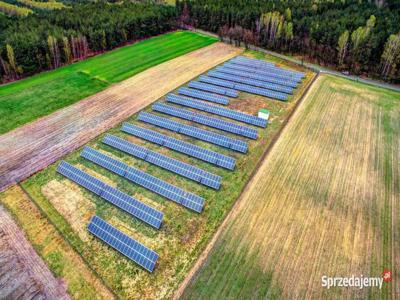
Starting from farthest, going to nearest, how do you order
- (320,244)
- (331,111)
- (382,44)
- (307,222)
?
(382,44), (331,111), (307,222), (320,244)

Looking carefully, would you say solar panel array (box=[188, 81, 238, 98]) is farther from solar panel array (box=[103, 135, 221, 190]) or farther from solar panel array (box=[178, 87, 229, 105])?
solar panel array (box=[103, 135, 221, 190])

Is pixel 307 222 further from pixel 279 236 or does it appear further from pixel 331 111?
pixel 331 111

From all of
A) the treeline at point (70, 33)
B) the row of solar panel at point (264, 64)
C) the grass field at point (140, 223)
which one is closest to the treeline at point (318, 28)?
the row of solar panel at point (264, 64)

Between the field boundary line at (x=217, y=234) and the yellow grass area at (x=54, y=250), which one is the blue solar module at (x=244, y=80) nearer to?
the field boundary line at (x=217, y=234)

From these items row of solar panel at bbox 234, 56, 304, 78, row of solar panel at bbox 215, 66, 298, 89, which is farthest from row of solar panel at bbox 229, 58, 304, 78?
row of solar panel at bbox 215, 66, 298, 89

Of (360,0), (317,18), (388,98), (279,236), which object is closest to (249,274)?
(279,236)

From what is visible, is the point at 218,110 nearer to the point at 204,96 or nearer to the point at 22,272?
the point at 204,96
